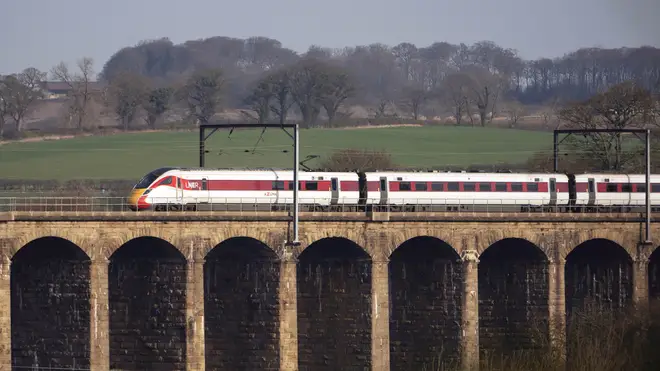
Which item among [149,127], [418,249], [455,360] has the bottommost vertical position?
[455,360]

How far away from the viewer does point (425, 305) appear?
3029 inches

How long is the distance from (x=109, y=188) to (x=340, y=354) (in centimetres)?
3950

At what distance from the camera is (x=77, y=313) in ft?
223

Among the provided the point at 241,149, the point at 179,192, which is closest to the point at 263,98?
the point at 241,149

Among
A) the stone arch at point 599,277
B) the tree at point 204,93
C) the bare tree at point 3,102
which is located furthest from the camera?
the tree at point 204,93

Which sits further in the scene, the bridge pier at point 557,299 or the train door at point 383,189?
the train door at point 383,189

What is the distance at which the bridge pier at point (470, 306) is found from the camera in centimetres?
7600

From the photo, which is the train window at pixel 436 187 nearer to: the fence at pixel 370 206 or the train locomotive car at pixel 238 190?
the fence at pixel 370 206

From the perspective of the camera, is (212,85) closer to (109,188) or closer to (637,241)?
(109,188)

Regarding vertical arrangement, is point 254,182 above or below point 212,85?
below

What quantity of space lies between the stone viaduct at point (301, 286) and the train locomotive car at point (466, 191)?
4.70 meters

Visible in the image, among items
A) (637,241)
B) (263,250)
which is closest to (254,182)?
(263,250)

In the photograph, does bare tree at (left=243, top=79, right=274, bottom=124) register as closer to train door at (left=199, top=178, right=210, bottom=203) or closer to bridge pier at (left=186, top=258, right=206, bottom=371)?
train door at (left=199, top=178, right=210, bottom=203)

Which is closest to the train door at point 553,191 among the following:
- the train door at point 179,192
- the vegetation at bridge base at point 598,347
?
the vegetation at bridge base at point 598,347
